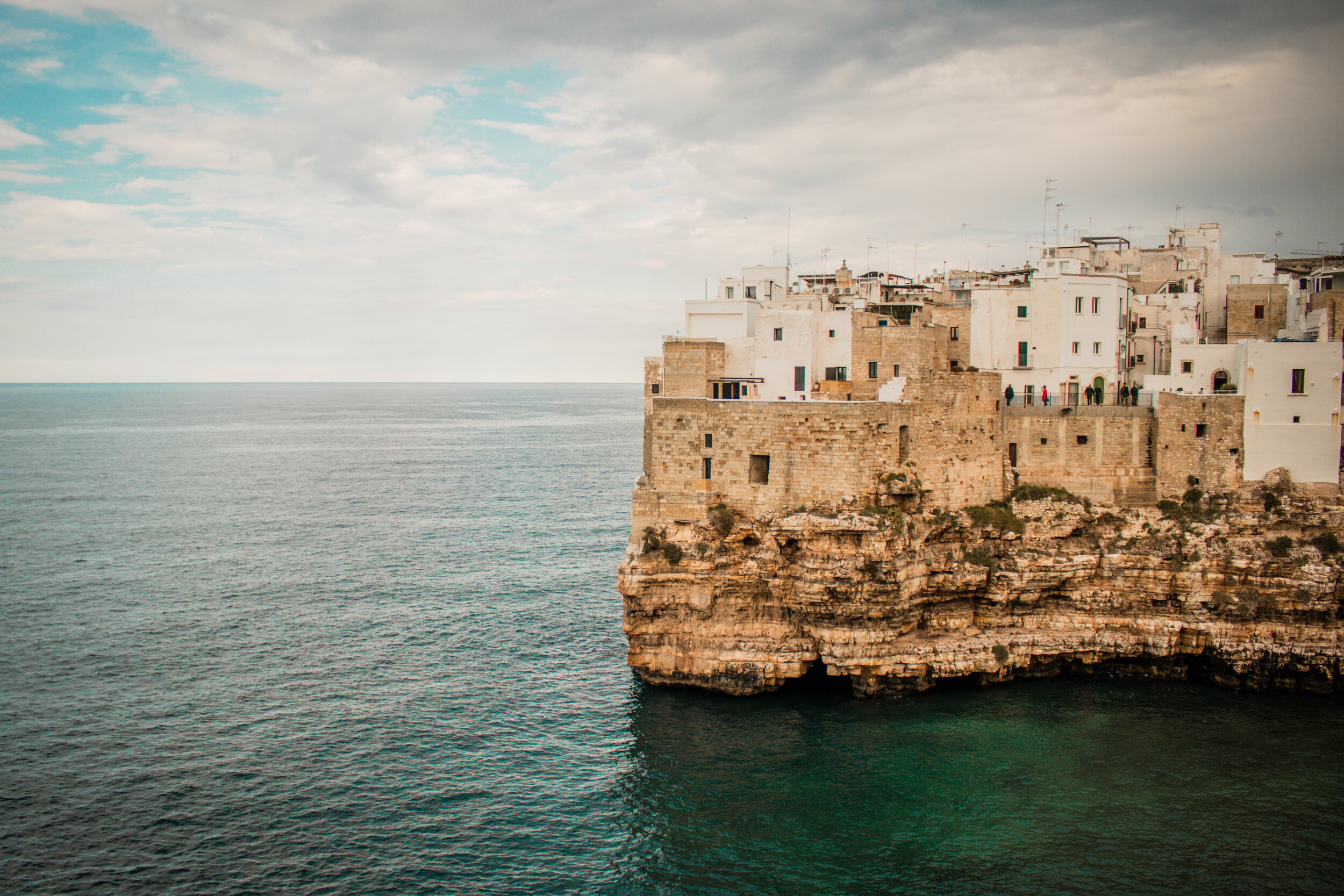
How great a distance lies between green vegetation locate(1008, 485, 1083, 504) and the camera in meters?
44.0

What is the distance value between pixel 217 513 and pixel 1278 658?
267 ft

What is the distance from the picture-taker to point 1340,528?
4091 centimetres

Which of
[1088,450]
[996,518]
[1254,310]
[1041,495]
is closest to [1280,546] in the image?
[1088,450]

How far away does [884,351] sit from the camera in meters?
46.1

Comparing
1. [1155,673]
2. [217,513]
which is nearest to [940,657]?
[1155,673]

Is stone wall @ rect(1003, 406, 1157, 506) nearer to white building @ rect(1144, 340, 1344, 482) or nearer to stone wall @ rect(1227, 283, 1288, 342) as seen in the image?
white building @ rect(1144, 340, 1344, 482)

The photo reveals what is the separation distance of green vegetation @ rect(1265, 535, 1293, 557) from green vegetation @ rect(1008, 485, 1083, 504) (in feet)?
26.8

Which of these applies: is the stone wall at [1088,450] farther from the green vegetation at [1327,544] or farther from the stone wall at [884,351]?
the green vegetation at [1327,544]

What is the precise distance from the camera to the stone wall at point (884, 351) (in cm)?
4559

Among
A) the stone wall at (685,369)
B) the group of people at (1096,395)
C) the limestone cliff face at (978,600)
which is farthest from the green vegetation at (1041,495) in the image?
the stone wall at (685,369)

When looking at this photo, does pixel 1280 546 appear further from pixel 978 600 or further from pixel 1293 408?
pixel 978 600

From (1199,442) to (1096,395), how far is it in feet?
23.3

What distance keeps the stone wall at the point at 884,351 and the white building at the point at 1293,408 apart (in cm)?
1523

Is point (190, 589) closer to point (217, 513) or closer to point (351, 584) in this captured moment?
point (351, 584)
